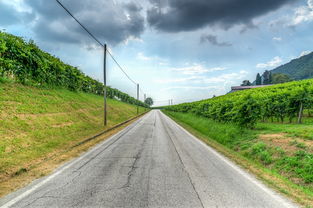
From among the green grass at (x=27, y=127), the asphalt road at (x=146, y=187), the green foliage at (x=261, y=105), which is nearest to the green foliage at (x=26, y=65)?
Result: the green grass at (x=27, y=127)

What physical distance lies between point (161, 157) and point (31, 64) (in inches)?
517

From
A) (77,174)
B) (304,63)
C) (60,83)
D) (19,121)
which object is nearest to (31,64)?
(60,83)

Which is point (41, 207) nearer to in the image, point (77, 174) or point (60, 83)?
point (77, 174)

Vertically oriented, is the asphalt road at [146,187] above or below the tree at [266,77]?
below

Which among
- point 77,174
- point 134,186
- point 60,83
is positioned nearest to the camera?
point 134,186

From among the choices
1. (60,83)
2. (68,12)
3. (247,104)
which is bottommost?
(247,104)

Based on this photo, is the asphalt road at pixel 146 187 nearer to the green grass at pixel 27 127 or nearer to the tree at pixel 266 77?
the green grass at pixel 27 127

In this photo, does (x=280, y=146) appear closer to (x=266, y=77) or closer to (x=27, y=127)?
(x=27, y=127)

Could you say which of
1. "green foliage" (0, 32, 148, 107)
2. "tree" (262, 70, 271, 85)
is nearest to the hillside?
"green foliage" (0, 32, 148, 107)

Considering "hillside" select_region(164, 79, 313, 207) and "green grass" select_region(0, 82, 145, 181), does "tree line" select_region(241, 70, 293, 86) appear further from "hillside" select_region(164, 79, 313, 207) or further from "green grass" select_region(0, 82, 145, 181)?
"green grass" select_region(0, 82, 145, 181)

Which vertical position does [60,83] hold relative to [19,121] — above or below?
above

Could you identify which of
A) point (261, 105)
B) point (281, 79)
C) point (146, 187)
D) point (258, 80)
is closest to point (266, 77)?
point (258, 80)

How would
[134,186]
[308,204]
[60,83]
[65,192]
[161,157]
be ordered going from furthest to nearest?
[60,83], [161,157], [134,186], [65,192], [308,204]

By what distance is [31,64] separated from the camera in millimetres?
12914
